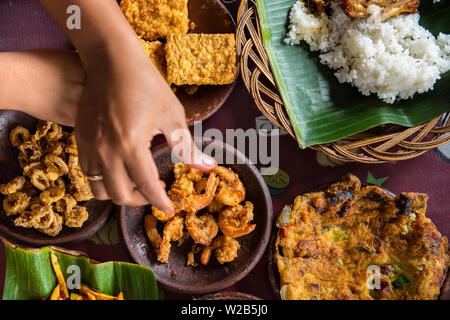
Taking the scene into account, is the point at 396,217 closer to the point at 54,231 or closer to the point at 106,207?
the point at 106,207

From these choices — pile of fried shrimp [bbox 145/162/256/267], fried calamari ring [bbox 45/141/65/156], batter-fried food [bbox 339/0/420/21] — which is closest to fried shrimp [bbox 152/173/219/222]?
pile of fried shrimp [bbox 145/162/256/267]

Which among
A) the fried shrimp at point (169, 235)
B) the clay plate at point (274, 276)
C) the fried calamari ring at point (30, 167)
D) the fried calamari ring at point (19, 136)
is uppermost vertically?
the fried calamari ring at point (19, 136)

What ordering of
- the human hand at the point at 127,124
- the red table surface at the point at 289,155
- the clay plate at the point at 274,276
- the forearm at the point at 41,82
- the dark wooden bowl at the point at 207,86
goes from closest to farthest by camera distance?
the human hand at the point at 127,124, the forearm at the point at 41,82, the clay plate at the point at 274,276, the dark wooden bowl at the point at 207,86, the red table surface at the point at 289,155

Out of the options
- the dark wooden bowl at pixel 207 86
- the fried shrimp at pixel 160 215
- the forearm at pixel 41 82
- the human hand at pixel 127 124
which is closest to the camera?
the human hand at pixel 127 124

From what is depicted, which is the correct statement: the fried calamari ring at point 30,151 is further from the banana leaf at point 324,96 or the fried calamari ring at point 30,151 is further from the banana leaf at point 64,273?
the banana leaf at point 324,96

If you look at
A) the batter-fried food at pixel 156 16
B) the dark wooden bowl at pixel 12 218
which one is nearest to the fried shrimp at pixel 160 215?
the dark wooden bowl at pixel 12 218

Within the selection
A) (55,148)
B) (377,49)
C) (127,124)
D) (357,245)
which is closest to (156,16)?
(55,148)
